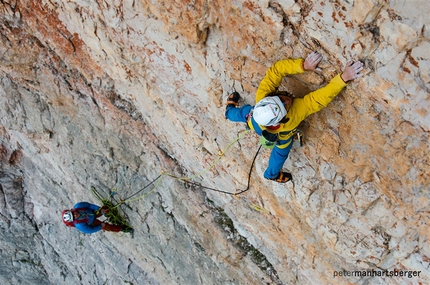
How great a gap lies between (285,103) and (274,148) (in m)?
0.83

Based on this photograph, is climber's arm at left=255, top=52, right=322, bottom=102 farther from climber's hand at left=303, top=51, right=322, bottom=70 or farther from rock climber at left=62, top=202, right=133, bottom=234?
rock climber at left=62, top=202, right=133, bottom=234

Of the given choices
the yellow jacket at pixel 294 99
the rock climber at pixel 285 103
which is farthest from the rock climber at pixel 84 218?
the yellow jacket at pixel 294 99

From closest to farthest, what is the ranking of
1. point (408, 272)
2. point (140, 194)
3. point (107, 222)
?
1. point (408, 272)
2. point (140, 194)
3. point (107, 222)

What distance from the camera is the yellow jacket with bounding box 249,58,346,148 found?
3.61 metres

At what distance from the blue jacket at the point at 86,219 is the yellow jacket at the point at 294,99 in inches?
182

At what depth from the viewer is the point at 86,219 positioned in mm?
7258

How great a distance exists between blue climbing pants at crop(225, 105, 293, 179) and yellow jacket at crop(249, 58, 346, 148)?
0.14m

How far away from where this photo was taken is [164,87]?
547 centimetres

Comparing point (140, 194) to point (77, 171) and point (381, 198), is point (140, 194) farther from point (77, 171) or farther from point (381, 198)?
point (381, 198)

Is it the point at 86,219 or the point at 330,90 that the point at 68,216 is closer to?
the point at 86,219

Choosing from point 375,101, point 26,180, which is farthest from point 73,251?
point 375,101

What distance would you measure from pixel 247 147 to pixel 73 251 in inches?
287

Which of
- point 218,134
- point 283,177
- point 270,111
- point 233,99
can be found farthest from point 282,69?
point 218,134

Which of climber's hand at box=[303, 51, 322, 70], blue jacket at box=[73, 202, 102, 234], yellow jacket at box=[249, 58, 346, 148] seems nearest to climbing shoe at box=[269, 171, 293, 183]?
yellow jacket at box=[249, 58, 346, 148]
